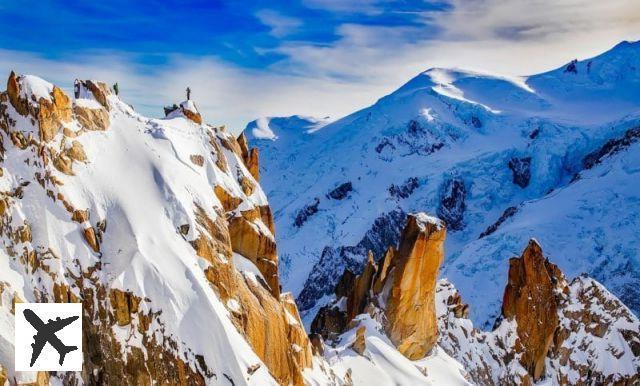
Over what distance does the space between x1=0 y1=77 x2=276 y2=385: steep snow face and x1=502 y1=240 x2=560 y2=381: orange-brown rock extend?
47.8 metres

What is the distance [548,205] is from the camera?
156 metres

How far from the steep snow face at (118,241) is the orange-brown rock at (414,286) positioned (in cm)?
2823

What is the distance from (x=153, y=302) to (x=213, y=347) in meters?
3.76

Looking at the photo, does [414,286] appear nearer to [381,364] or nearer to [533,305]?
[381,364]

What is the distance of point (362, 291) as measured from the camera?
65938 mm

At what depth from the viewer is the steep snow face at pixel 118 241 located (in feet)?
103

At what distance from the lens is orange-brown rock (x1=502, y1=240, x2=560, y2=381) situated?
74688 millimetres

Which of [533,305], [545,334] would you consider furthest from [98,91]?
[545,334]

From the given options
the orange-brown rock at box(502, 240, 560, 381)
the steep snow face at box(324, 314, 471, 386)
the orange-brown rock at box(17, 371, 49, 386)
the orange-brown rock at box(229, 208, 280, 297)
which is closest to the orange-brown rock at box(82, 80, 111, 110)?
the orange-brown rock at box(229, 208, 280, 297)

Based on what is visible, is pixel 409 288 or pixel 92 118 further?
pixel 409 288

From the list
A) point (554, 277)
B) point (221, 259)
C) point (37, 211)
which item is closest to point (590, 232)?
point (554, 277)

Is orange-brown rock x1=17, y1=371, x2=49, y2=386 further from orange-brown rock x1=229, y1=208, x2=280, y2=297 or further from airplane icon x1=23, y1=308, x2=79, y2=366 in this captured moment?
orange-brown rock x1=229, y1=208, x2=280, y2=297

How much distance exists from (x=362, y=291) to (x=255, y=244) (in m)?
26.3

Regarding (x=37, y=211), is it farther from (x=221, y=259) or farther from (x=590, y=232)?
(x=590, y=232)
